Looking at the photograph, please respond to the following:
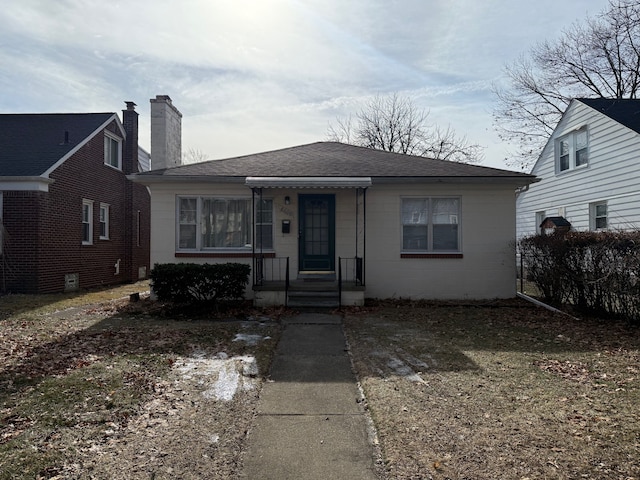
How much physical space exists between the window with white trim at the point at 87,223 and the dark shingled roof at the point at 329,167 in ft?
17.3

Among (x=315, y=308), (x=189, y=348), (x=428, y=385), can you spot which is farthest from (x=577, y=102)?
(x=189, y=348)

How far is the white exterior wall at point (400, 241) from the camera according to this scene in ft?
35.1

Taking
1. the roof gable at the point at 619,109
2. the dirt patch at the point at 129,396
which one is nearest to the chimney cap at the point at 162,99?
the dirt patch at the point at 129,396

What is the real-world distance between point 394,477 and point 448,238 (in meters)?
8.52

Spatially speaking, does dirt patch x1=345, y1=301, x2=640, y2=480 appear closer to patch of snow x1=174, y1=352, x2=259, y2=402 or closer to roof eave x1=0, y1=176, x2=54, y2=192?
patch of snow x1=174, y1=352, x2=259, y2=402

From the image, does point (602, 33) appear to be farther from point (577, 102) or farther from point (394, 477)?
point (394, 477)

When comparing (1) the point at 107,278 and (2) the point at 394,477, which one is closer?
(2) the point at 394,477

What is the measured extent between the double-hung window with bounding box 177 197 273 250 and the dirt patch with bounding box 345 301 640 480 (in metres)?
3.90

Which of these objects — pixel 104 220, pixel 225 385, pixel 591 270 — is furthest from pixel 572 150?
pixel 104 220

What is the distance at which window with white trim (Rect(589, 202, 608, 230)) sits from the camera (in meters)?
14.1

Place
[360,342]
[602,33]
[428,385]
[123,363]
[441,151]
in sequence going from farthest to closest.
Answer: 1. [441,151]
2. [602,33]
3. [360,342]
4. [123,363]
5. [428,385]

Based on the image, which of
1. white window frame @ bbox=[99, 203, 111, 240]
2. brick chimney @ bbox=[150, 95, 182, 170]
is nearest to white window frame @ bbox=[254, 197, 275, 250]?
brick chimney @ bbox=[150, 95, 182, 170]

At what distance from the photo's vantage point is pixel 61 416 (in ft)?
12.7

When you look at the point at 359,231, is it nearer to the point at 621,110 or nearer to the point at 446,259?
the point at 446,259
